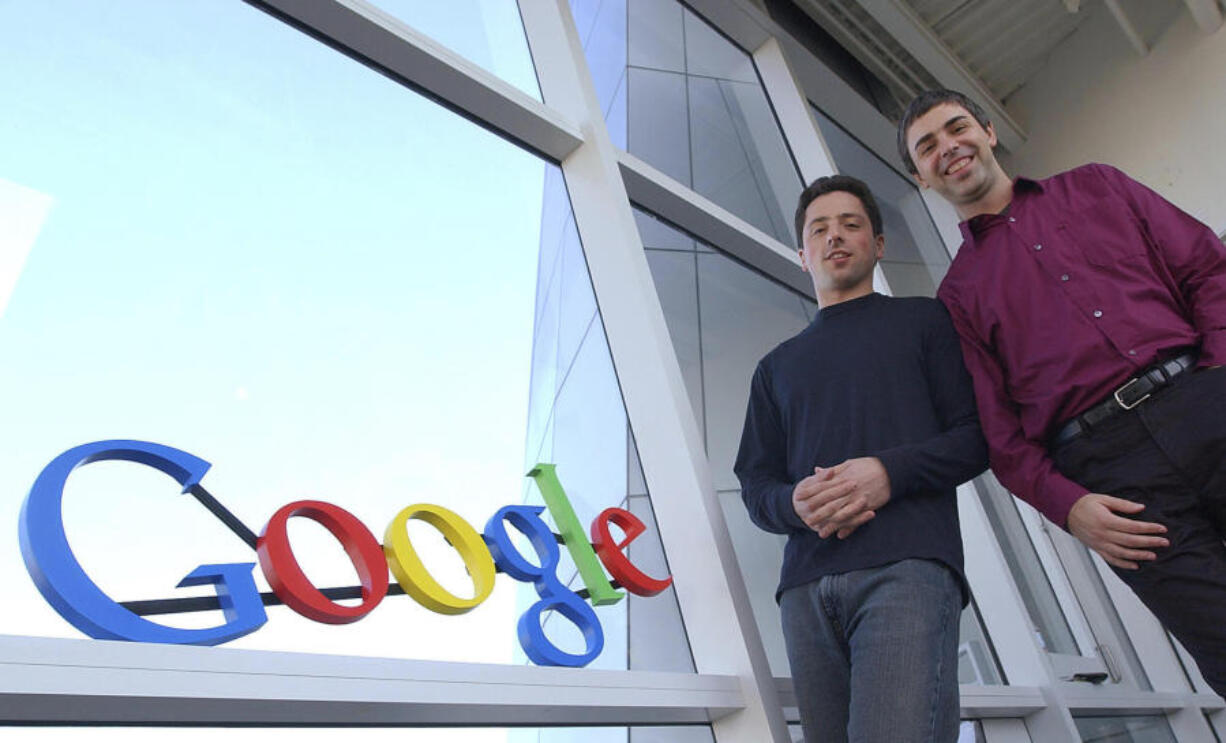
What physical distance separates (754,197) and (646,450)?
1.49m

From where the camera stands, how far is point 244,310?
5.10 feet

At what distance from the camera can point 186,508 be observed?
4.17 ft

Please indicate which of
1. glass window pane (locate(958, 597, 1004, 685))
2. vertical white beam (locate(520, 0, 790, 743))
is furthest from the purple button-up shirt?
glass window pane (locate(958, 597, 1004, 685))

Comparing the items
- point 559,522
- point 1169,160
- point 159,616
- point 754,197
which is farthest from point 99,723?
point 1169,160

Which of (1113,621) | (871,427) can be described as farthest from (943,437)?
(1113,621)

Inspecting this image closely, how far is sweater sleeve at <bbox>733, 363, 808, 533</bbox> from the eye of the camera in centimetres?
149

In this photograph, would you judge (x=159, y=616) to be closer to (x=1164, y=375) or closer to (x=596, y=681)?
(x=596, y=681)

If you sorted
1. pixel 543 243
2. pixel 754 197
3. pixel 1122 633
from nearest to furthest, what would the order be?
pixel 543 243 < pixel 754 197 < pixel 1122 633

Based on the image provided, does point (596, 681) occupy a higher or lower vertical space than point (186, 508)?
lower

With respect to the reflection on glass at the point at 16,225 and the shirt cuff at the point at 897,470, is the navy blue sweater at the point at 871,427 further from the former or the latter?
the reflection on glass at the point at 16,225

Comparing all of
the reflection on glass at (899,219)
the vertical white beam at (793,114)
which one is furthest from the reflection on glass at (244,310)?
the reflection on glass at (899,219)

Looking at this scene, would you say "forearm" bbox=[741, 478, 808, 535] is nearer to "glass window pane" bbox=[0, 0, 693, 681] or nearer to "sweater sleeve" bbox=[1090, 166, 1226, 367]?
"glass window pane" bbox=[0, 0, 693, 681]

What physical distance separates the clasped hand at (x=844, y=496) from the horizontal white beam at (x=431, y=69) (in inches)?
53.9

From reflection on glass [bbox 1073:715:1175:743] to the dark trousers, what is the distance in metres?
1.68
